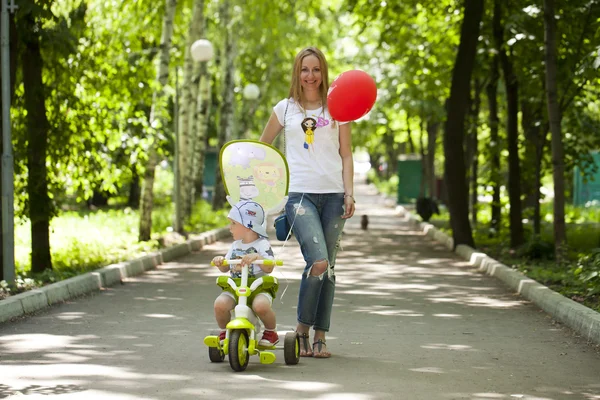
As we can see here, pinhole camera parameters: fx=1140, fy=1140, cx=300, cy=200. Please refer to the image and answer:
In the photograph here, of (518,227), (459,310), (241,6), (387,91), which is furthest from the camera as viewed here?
(387,91)

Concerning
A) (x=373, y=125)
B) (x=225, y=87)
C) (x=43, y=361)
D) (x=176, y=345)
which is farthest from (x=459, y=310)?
(x=373, y=125)

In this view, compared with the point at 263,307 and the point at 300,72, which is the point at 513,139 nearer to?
the point at 300,72

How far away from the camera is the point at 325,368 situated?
7602 millimetres

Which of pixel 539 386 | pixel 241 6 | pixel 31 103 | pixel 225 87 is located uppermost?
pixel 241 6

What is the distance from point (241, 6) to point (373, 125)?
36.4ft

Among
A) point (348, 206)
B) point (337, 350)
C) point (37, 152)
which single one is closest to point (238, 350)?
point (348, 206)

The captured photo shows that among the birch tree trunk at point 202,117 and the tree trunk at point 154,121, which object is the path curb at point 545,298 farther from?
the birch tree trunk at point 202,117

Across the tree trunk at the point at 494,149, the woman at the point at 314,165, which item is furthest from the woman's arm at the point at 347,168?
→ the tree trunk at the point at 494,149

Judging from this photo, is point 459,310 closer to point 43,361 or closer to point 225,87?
point 43,361

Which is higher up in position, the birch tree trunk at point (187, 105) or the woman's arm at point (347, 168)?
the birch tree trunk at point (187, 105)

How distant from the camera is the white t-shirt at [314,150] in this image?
7.93 metres

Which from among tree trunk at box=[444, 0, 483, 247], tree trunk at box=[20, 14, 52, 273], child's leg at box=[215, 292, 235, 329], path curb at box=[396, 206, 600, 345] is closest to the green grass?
tree trunk at box=[20, 14, 52, 273]

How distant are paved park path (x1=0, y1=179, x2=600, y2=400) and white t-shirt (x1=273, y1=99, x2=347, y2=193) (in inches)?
48.6

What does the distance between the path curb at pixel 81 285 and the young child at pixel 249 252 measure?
125 inches
